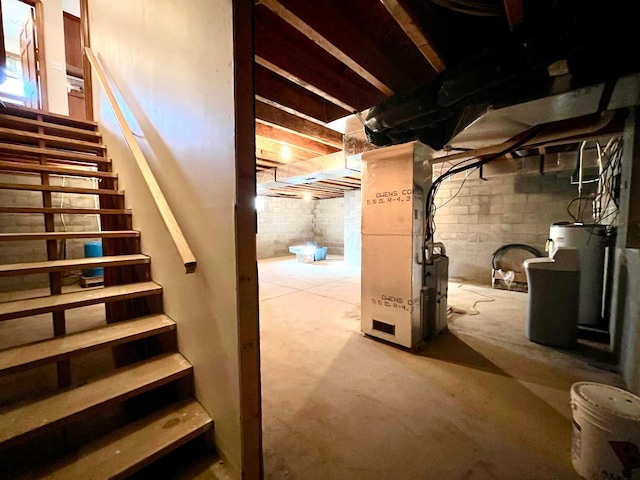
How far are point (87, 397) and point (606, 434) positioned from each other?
2.31 m

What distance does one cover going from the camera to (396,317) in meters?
2.49

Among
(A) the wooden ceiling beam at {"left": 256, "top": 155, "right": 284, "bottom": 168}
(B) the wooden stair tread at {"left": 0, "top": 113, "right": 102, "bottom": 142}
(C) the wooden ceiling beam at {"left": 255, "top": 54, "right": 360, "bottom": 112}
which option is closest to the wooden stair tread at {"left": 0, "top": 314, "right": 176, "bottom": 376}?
(C) the wooden ceiling beam at {"left": 255, "top": 54, "right": 360, "bottom": 112}

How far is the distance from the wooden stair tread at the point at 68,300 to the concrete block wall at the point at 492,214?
487cm

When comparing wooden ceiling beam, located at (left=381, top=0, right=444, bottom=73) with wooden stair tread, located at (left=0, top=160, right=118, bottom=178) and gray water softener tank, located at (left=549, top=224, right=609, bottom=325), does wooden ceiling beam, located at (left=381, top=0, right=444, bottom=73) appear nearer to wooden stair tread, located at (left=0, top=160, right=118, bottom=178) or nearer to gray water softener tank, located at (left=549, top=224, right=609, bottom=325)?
wooden stair tread, located at (left=0, top=160, right=118, bottom=178)

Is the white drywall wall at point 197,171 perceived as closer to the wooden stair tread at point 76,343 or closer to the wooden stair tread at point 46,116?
the wooden stair tread at point 76,343

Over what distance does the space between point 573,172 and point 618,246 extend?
2421mm

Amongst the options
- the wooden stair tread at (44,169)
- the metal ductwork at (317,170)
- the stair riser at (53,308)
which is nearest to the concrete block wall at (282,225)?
the metal ductwork at (317,170)

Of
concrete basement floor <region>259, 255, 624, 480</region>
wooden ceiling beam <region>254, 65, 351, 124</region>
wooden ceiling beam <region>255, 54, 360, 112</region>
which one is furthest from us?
wooden ceiling beam <region>254, 65, 351, 124</region>

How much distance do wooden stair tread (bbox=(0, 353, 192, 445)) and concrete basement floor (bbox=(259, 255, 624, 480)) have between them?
2.23ft

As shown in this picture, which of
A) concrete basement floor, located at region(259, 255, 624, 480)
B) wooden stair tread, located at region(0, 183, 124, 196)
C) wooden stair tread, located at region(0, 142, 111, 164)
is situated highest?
wooden stair tread, located at region(0, 142, 111, 164)

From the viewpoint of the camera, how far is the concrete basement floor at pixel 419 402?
131cm

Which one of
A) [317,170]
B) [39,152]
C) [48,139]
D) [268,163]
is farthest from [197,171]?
[268,163]

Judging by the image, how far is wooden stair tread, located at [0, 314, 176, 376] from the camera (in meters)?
1.16

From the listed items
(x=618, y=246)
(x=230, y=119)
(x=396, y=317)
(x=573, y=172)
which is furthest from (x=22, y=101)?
(x=573, y=172)
